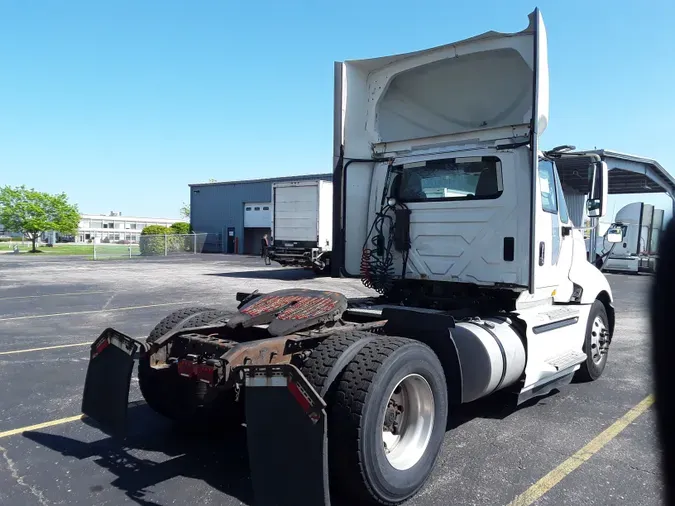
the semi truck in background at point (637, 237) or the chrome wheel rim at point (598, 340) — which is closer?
the semi truck in background at point (637, 237)

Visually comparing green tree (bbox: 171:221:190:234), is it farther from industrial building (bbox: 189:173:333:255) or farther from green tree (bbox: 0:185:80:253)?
green tree (bbox: 0:185:80:253)

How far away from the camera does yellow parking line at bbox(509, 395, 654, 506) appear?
146 inches

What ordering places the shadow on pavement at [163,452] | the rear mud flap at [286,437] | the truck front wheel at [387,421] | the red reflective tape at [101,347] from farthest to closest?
the red reflective tape at [101,347] < the shadow on pavement at [163,452] < the truck front wheel at [387,421] < the rear mud flap at [286,437]

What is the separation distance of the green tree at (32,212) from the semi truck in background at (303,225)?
28694mm

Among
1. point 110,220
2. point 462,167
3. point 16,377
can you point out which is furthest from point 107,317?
point 110,220

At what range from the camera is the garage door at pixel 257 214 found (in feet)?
138

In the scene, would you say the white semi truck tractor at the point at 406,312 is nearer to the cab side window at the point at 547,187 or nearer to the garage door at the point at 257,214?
the cab side window at the point at 547,187

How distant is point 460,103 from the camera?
20.8ft

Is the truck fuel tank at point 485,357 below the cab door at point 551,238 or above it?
below

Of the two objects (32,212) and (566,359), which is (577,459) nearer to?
(566,359)

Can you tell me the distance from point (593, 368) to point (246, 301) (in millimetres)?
4346

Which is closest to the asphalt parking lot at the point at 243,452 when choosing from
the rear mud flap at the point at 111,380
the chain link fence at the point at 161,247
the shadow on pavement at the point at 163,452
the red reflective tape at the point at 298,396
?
the shadow on pavement at the point at 163,452

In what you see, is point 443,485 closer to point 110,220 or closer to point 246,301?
point 246,301

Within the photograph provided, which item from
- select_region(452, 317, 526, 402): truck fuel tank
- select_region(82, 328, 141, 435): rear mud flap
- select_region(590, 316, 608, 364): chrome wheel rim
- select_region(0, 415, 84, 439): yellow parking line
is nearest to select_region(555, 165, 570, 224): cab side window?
select_region(590, 316, 608, 364): chrome wheel rim
